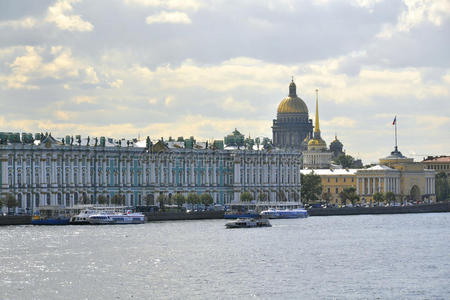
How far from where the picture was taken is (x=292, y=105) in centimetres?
17362

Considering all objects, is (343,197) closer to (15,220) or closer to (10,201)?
(10,201)

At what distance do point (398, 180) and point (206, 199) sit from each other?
38.1m

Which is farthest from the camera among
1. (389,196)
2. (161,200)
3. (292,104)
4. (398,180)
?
(292,104)

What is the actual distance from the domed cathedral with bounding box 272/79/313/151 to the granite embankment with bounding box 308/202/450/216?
4708 cm

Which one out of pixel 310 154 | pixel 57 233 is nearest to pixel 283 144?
pixel 310 154

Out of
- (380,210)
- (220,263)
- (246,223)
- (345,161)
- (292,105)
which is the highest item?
(292,105)

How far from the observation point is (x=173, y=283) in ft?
168

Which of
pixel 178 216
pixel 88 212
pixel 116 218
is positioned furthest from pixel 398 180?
pixel 116 218

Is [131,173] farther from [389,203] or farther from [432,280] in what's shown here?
[432,280]

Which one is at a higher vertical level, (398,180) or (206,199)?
(398,180)

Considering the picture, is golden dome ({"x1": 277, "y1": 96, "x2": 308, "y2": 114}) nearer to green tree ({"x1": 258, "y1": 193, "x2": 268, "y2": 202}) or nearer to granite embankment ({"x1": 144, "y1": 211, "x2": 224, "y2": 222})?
green tree ({"x1": 258, "y1": 193, "x2": 268, "y2": 202})

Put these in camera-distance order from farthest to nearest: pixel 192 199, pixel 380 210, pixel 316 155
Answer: pixel 316 155 < pixel 380 210 < pixel 192 199

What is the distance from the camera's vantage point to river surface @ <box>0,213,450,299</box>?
160ft

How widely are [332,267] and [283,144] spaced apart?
119654mm
